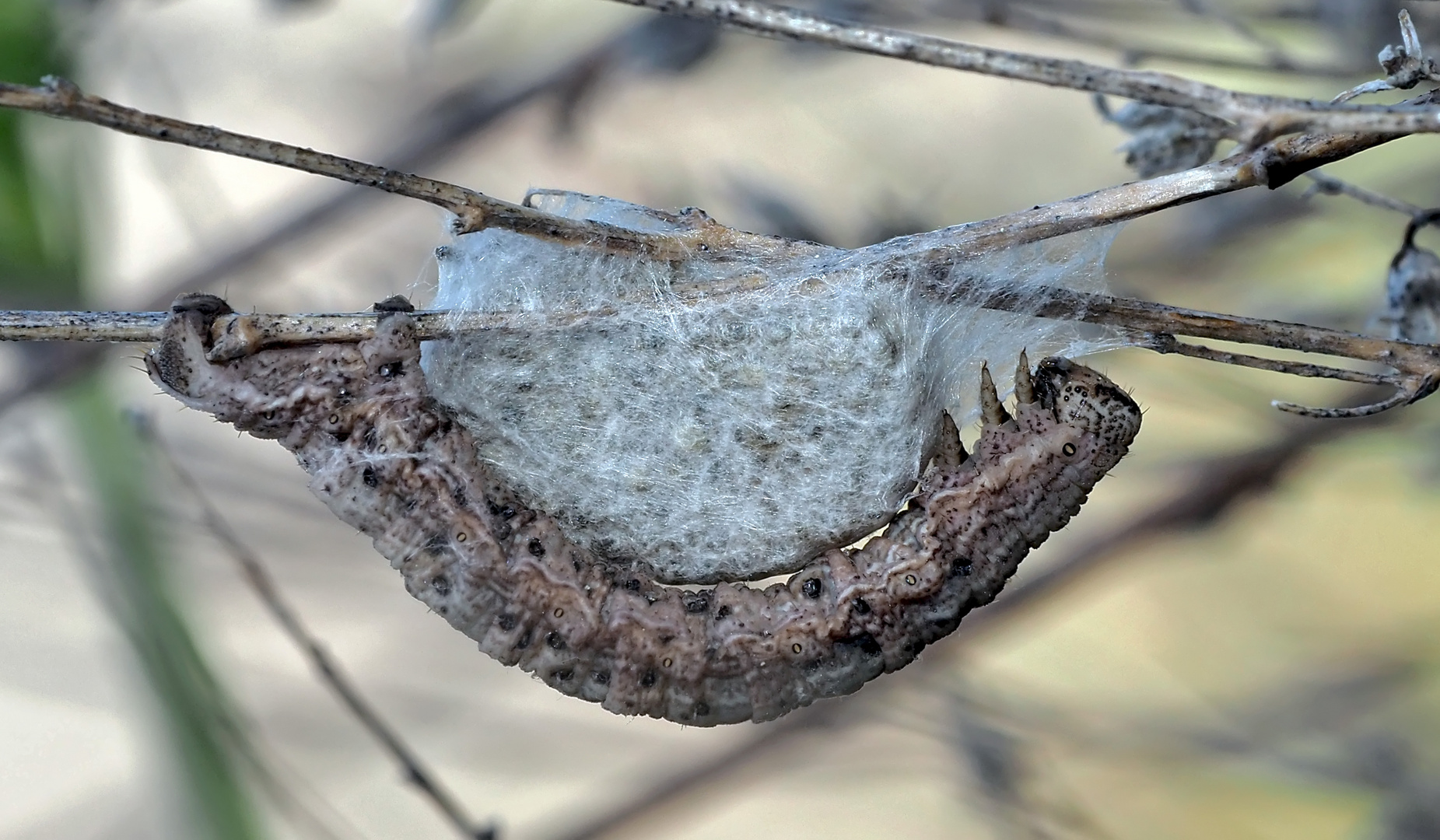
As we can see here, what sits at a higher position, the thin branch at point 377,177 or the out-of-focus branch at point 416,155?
the out-of-focus branch at point 416,155

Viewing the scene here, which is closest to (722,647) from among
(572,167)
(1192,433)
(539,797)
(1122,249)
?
(1122,249)

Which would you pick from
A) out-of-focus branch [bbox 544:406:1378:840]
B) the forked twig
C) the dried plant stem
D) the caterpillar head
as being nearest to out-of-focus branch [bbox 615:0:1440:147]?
the forked twig

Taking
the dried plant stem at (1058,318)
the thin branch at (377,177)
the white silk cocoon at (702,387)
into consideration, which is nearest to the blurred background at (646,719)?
the dried plant stem at (1058,318)

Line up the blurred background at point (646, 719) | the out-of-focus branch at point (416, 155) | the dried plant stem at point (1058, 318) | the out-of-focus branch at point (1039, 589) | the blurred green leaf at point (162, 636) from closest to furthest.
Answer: the dried plant stem at point (1058, 318)
the blurred green leaf at point (162, 636)
the blurred background at point (646, 719)
the out-of-focus branch at point (1039, 589)
the out-of-focus branch at point (416, 155)

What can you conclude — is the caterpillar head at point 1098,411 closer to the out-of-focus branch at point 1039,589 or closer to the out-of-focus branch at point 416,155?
the out-of-focus branch at point 1039,589

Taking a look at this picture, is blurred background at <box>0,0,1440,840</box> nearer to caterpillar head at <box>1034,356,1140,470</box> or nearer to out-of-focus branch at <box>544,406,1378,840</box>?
out-of-focus branch at <box>544,406,1378,840</box>

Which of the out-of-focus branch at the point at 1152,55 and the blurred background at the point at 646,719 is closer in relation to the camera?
the out-of-focus branch at the point at 1152,55

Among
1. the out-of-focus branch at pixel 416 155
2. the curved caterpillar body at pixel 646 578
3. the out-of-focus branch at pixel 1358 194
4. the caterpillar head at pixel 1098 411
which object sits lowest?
the curved caterpillar body at pixel 646 578
